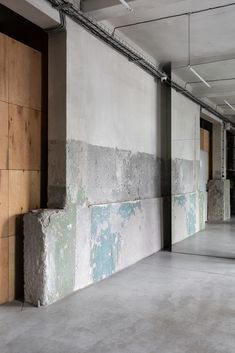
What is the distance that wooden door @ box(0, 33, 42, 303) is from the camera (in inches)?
138

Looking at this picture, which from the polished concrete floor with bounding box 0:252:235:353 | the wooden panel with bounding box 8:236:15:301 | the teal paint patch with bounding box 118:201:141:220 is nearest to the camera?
the polished concrete floor with bounding box 0:252:235:353

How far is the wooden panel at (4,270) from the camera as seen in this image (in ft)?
11.4

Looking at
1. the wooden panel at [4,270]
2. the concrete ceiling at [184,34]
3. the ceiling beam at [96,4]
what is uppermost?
the concrete ceiling at [184,34]

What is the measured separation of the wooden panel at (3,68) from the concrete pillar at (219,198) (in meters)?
6.65

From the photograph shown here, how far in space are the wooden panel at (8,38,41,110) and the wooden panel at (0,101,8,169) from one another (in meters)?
0.13

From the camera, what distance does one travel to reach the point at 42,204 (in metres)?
4.00

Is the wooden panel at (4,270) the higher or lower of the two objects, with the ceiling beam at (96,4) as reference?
lower

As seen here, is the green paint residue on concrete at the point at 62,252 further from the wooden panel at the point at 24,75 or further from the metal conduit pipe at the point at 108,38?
the metal conduit pipe at the point at 108,38

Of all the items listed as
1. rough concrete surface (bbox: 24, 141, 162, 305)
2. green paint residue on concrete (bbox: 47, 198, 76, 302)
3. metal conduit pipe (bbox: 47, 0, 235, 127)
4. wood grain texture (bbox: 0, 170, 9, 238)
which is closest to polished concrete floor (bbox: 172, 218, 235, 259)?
rough concrete surface (bbox: 24, 141, 162, 305)

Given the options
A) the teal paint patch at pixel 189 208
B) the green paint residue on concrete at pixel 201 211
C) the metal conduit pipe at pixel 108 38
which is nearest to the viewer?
the metal conduit pipe at pixel 108 38

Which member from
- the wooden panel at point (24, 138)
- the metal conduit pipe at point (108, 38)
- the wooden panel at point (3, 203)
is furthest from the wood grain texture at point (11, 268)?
the metal conduit pipe at point (108, 38)

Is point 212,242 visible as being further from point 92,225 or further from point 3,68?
point 3,68

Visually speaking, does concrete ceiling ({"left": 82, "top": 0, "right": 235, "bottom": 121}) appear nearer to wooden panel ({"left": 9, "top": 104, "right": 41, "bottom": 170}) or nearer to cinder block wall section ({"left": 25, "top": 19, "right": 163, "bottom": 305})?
cinder block wall section ({"left": 25, "top": 19, "right": 163, "bottom": 305})

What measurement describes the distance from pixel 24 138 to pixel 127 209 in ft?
6.45
